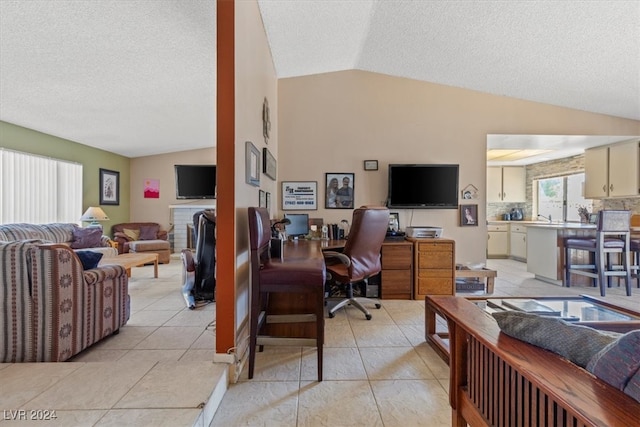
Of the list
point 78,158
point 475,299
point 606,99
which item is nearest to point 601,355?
point 475,299

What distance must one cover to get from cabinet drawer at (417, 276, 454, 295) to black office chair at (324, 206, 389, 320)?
867 mm

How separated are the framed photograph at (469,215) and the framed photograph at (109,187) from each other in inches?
261

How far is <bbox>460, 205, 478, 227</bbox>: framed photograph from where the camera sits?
13.0 feet

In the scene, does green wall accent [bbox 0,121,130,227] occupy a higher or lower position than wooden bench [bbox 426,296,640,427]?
higher

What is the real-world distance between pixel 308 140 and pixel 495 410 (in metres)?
3.48

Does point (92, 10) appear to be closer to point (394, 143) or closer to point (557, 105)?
point (394, 143)

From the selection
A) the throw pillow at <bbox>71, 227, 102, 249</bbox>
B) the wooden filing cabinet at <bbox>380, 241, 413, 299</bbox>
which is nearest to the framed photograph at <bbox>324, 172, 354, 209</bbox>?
the wooden filing cabinet at <bbox>380, 241, 413, 299</bbox>

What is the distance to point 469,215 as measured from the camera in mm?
3959

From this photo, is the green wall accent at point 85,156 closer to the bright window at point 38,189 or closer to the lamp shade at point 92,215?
the bright window at point 38,189

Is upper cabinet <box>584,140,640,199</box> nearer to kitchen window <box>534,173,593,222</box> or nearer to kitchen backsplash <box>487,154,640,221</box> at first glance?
kitchen backsplash <box>487,154,640,221</box>

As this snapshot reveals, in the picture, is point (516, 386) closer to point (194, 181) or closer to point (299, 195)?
point (299, 195)

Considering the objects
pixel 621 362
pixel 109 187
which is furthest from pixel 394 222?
pixel 109 187

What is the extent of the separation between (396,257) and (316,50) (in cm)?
259

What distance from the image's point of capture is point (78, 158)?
17.4ft
